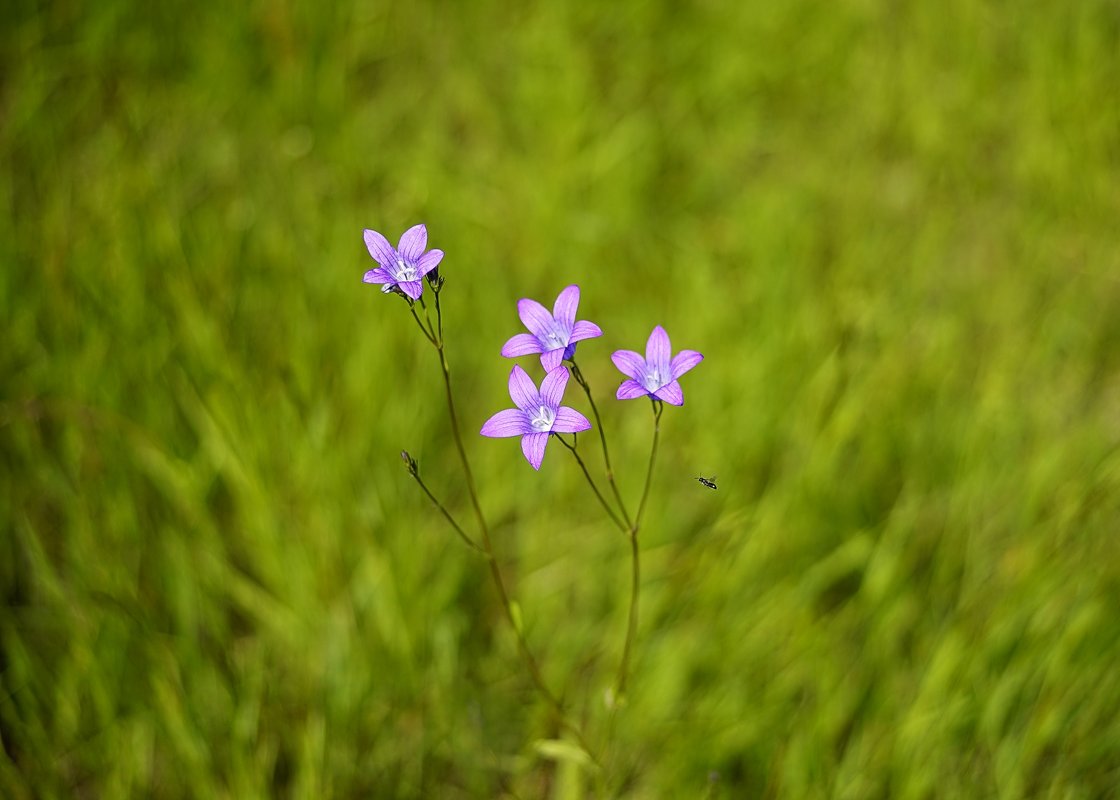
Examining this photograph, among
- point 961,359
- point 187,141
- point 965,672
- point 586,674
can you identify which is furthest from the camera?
point 187,141

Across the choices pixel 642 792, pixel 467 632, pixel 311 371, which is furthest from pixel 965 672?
pixel 311 371

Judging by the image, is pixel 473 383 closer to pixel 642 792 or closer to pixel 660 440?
pixel 660 440

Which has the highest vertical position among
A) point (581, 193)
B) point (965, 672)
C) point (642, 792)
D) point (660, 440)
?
point (581, 193)

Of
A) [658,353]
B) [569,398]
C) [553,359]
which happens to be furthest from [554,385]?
[569,398]

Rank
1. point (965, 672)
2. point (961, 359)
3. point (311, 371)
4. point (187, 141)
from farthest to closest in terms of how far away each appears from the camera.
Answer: point (187, 141) < point (961, 359) < point (311, 371) < point (965, 672)

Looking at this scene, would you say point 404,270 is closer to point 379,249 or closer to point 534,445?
point 379,249

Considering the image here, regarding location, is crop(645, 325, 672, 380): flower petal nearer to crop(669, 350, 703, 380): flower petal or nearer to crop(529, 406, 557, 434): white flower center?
crop(669, 350, 703, 380): flower petal

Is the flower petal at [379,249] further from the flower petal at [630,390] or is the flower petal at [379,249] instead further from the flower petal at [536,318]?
the flower petal at [630,390]
